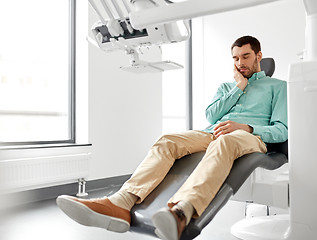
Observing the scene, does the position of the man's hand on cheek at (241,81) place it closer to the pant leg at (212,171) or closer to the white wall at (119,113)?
the pant leg at (212,171)

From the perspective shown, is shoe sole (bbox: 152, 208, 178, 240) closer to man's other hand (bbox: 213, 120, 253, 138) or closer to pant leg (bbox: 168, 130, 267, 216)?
pant leg (bbox: 168, 130, 267, 216)

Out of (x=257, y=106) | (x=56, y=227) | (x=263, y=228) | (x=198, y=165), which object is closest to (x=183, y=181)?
(x=198, y=165)

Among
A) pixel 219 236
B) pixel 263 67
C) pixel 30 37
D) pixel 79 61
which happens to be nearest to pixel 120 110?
pixel 79 61

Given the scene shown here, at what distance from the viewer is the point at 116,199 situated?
1.38 meters

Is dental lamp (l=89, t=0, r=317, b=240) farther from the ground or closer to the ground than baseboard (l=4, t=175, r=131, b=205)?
farther from the ground

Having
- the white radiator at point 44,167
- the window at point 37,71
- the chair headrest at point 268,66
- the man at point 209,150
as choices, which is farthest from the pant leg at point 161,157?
the window at point 37,71

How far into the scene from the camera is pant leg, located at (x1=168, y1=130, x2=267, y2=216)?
1252 millimetres

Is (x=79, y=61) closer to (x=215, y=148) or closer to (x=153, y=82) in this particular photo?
(x=153, y=82)

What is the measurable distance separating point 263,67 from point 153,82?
1.87m

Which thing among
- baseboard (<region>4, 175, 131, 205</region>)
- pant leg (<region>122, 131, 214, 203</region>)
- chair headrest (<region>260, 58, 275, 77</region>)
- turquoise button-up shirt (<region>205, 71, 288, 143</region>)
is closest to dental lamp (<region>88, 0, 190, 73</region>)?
pant leg (<region>122, 131, 214, 203</region>)

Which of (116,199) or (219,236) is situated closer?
(116,199)

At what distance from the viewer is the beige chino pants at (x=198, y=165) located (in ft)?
4.19

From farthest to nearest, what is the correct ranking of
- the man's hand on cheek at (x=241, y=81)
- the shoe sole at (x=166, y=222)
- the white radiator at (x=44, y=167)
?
the white radiator at (x=44, y=167) → the man's hand on cheek at (x=241, y=81) → the shoe sole at (x=166, y=222)

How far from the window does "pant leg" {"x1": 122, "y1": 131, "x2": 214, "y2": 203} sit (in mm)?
1688
